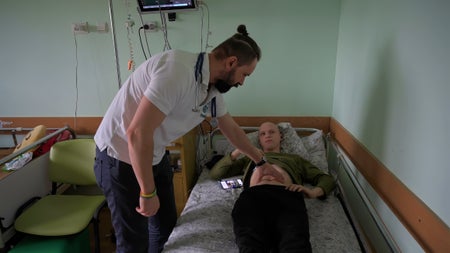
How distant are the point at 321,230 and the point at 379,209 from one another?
0.34 meters

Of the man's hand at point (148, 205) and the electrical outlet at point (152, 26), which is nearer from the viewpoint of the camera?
the man's hand at point (148, 205)

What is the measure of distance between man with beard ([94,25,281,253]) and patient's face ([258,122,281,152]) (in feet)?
2.78

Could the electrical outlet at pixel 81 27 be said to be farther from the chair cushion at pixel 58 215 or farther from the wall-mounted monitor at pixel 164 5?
the chair cushion at pixel 58 215

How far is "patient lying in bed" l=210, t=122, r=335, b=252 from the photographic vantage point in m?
1.40

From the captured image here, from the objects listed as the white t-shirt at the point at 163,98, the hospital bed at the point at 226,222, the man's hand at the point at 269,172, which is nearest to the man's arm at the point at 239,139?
the man's hand at the point at 269,172

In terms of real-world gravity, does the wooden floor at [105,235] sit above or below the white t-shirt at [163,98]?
below

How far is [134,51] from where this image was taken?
2.69 metres

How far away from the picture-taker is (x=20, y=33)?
2.72 meters

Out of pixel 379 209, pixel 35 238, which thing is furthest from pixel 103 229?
pixel 379 209

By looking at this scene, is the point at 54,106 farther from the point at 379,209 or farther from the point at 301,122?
the point at 379,209

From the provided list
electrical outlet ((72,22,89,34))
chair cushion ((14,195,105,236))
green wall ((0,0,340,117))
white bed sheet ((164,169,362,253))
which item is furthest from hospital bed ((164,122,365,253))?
electrical outlet ((72,22,89,34))

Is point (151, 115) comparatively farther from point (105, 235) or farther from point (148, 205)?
point (105, 235)

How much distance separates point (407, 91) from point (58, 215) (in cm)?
224

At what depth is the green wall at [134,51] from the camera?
2492mm
